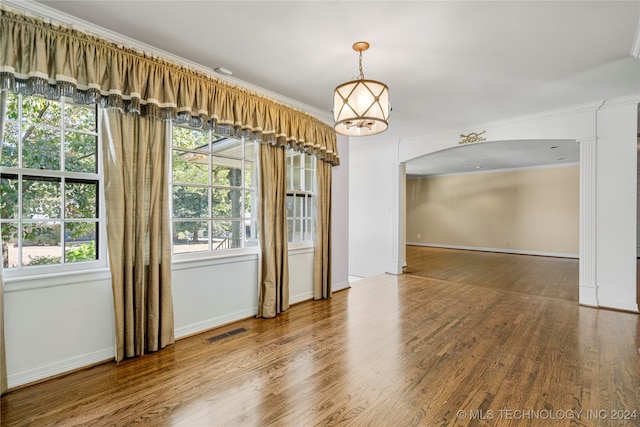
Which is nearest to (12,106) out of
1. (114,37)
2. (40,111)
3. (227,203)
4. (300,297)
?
(40,111)

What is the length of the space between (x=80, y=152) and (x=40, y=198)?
464 millimetres

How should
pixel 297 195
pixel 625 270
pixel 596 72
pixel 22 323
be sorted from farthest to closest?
1. pixel 297 195
2. pixel 625 270
3. pixel 596 72
4. pixel 22 323

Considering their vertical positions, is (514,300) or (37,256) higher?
(37,256)

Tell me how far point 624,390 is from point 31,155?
476 cm

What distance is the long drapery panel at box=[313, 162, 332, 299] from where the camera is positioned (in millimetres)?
4453

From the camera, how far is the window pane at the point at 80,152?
2484 mm

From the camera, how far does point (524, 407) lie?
2006 mm

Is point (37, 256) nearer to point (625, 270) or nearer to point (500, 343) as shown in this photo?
point (500, 343)

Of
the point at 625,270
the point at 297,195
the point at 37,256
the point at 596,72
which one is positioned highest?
the point at 596,72

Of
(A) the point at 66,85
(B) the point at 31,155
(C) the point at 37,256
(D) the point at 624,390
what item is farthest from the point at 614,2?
(C) the point at 37,256

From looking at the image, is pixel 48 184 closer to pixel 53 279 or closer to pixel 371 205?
pixel 53 279

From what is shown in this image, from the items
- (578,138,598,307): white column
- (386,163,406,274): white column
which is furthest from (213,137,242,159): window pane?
(578,138,598,307): white column

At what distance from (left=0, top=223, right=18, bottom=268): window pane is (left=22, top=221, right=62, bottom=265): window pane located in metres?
0.04

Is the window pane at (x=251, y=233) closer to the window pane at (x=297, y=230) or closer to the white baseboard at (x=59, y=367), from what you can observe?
the window pane at (x=297, y=230)
